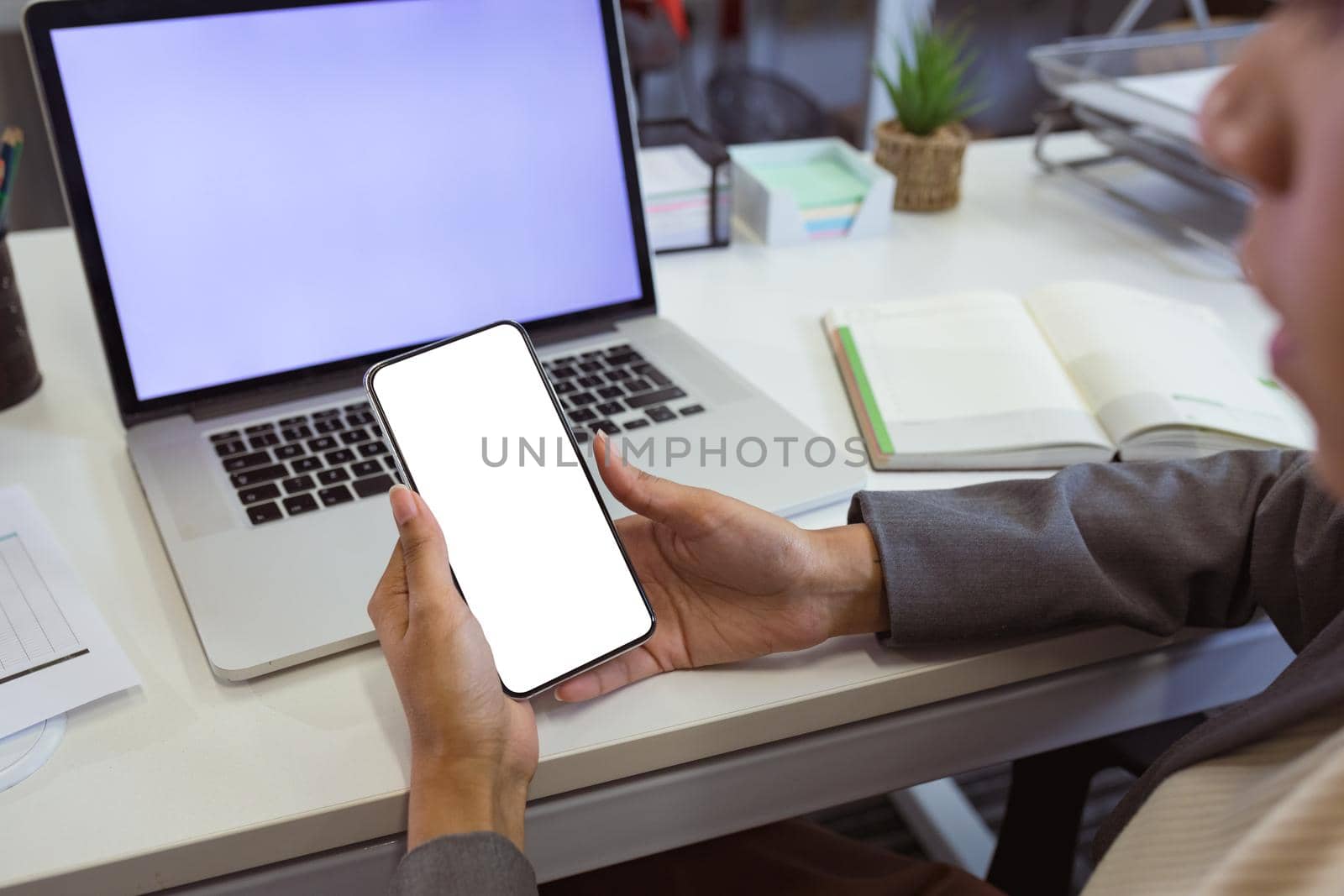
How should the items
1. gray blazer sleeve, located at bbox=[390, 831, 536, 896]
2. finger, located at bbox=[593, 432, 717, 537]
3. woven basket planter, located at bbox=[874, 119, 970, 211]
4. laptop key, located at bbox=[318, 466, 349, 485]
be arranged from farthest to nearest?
woven basket planter, located at bbox=[874, 119, 970, 211], laptop key, located at bbox=[318, 466, 349, 485], finger, located at bbox=[593, 432, 717, 537], gray blazer sleeve, located at bbox=[390, 831, 536, 896]

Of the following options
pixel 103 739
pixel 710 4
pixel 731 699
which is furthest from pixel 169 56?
pixel 710 4

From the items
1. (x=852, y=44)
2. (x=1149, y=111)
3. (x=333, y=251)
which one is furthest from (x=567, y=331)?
(x=852, y=44)

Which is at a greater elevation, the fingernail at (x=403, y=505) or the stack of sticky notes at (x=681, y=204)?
the fingernail at (x=403, y=505)

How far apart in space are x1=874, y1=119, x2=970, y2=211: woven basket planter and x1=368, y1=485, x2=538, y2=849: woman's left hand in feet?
2.79

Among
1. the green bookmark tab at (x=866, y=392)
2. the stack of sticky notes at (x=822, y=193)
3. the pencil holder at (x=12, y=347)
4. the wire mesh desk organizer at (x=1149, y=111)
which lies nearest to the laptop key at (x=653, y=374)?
the green bookmark tab at (x=866, y=392)

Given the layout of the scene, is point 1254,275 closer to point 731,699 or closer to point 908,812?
point 731,699

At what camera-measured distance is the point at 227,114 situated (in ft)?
2.44

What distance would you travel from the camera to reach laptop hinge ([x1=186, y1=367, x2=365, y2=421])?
2.55 feet

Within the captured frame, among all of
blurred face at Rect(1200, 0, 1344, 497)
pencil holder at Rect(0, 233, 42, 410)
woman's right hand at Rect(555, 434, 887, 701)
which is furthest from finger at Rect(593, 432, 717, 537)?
pencil holder at Rect(0, 233, 42, 410)

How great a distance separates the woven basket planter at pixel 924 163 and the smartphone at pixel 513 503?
74cm

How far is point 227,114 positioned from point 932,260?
701mm

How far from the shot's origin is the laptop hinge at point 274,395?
78 cm

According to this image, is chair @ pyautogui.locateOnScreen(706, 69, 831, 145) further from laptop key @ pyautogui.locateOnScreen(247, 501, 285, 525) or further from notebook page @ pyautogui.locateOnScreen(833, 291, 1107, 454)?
laptop key @ pyautogui.locateOnScreen(247, 501, 285, 525)

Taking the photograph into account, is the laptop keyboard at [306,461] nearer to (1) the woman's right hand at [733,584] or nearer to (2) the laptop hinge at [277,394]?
(2) the laptop hinge at [277,394]
